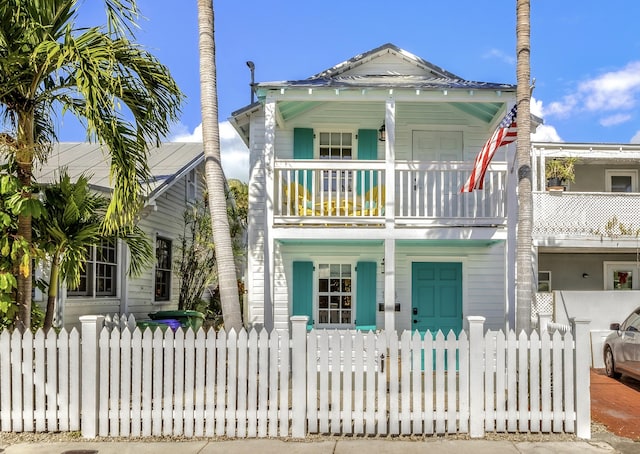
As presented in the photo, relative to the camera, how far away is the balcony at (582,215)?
13.1m

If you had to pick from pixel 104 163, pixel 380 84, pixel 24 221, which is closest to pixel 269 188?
pixel 380 84

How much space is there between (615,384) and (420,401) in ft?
16.6

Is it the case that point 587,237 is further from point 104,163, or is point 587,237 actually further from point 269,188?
point 104,163

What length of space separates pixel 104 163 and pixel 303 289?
5342 mm

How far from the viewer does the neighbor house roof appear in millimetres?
11086

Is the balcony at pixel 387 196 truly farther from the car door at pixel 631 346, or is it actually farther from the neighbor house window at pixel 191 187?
the neighbor house window at pixel 191 187

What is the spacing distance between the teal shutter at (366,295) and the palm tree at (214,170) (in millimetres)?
4925

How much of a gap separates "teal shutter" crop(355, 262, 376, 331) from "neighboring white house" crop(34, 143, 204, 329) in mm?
4702

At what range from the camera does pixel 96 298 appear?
1067cm

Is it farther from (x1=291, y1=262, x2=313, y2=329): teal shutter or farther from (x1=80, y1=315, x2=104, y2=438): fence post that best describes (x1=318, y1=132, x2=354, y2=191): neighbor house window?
(x1=80, y1=315, x2=104, y2=438): fence post

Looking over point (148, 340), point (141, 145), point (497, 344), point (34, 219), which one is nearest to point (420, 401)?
point (497, 344)

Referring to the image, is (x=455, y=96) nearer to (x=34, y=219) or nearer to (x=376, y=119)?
(x=376, y=119)

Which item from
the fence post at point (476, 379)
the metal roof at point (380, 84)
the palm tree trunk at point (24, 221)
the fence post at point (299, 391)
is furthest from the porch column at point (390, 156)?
the palm tree trunk at point (24, 221)

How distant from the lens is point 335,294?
12.2 m
